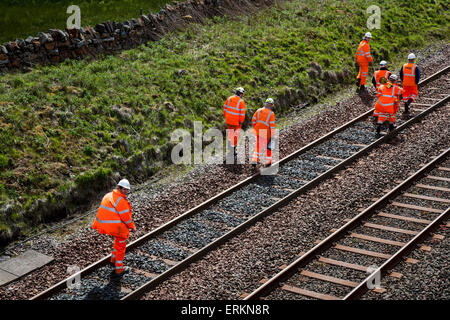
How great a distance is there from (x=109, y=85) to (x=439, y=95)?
1094cm

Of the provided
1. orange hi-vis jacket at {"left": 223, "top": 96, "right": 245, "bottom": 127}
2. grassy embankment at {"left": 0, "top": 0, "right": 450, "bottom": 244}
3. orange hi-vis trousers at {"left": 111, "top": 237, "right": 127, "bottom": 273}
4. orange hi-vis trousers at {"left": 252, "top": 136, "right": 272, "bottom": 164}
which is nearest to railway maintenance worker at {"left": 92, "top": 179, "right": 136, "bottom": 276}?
orange hi-vis trousers at {"left": 111, "top": 237, "right": 127, "bottom": 273}

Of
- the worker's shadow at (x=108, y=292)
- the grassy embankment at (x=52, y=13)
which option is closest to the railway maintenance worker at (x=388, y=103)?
the grassy embankment at (x=52, y=13)

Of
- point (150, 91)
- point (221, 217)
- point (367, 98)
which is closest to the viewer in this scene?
point (221, 217)

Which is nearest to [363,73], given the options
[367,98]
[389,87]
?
[367,98]

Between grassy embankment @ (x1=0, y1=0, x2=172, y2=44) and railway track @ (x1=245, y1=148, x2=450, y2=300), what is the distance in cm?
1192

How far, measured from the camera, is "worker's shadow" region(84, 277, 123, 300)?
10500 mm

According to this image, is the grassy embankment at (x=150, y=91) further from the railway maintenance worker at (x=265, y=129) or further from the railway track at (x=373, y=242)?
the railway track at (x=373, y=242)

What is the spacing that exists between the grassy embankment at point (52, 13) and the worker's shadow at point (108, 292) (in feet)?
34.2

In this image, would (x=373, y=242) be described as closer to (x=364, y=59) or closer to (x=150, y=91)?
(x=150, y=91)

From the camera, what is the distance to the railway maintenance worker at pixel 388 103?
1703 centimetres

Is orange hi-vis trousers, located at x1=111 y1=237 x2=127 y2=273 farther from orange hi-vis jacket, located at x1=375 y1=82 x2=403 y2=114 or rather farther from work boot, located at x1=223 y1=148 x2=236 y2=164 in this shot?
orange hi-vis jacket, located at x1=375 y1=82 x2=403 y2=114

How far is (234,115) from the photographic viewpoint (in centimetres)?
1616

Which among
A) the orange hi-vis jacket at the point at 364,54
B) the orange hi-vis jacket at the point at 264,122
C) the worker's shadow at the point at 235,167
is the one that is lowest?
the worker's shadow at the point at 235,167

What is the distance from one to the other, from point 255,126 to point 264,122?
315 millimetres
